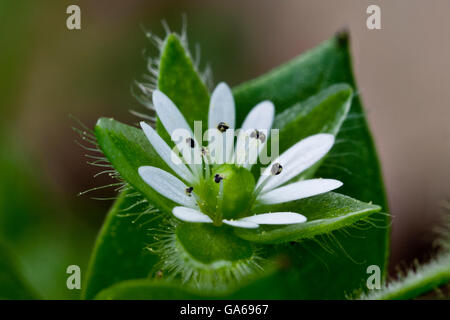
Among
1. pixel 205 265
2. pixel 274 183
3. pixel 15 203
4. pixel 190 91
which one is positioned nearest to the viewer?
pixel 205 265

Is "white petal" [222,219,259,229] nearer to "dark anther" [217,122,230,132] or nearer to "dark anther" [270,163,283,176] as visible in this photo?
"dark anther" [270,163,283,176]

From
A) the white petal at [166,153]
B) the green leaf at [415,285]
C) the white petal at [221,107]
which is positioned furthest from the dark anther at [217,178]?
the green leaf at [415,285]

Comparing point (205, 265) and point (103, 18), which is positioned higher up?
point (103, 18)

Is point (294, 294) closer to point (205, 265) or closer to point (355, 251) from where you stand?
point (355, 251)

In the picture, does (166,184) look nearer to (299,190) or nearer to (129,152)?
(129,152)

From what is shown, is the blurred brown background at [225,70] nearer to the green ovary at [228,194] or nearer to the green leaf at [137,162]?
the green leaf at [137,162]

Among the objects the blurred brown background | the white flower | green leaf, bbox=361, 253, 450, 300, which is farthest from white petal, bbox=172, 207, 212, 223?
the blurred brown background

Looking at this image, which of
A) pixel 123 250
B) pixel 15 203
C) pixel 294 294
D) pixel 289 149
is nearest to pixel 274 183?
pixel 289 149
